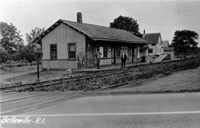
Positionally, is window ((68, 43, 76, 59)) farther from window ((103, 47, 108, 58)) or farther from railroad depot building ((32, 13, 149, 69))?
window ((103, 47, 108, 58))

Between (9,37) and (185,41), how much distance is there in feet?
173

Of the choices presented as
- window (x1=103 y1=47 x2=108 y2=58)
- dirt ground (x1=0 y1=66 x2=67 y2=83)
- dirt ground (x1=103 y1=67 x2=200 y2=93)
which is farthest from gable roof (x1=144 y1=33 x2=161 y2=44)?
dirt ground (x1=103 y1=67 x2=200 y2=93)

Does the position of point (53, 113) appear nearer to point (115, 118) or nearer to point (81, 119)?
point (81, 119)

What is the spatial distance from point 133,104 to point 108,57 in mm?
18305

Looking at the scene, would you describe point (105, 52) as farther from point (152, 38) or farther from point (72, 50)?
point (152, 38)

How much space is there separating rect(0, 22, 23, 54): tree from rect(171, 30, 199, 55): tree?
47.7 metres

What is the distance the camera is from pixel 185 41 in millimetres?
68688

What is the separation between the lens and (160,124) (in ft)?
15.4

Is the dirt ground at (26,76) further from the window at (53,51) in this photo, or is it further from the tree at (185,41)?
the tree at (185,41)

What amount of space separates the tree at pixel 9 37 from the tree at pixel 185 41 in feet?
157

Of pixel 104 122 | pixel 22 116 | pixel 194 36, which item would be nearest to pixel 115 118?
pixel 104 122

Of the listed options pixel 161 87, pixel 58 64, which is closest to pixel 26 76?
pixel 58 64

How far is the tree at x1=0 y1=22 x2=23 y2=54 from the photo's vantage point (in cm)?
5011

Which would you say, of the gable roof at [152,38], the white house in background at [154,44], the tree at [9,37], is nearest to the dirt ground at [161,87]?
the tree at [9,37]
